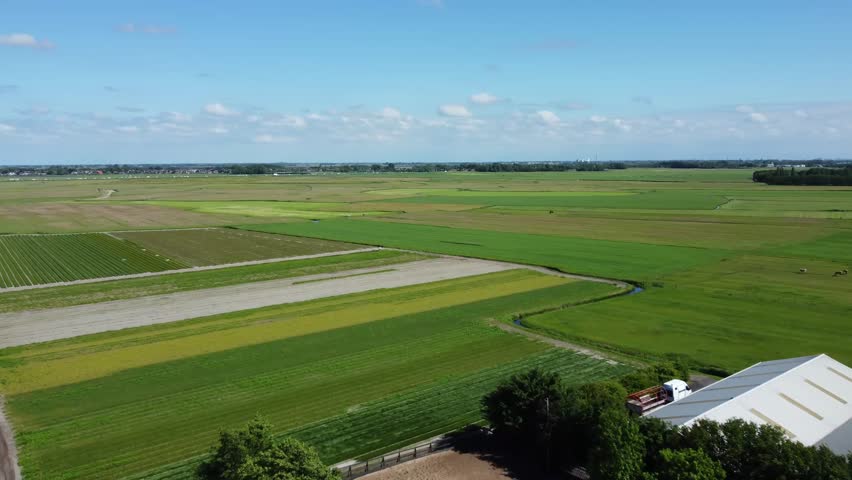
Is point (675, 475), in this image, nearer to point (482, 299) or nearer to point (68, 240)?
point (482, 299)

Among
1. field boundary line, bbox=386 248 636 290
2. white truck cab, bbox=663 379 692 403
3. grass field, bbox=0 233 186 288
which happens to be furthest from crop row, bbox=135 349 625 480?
grass field, bbox=0 233 186 288

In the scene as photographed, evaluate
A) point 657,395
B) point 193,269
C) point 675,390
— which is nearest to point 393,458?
point 657,395

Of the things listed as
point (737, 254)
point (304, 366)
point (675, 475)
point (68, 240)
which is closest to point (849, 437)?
point (675, 475)

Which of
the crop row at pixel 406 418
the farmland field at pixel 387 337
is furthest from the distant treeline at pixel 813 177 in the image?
the crop row at pixel 406 418

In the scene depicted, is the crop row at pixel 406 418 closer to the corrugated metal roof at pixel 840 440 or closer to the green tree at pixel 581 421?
the green tree at pixel 581 421

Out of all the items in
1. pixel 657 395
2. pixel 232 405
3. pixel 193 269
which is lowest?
pixel 232 405

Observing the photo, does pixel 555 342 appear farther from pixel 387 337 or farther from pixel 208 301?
pixel 208 301
